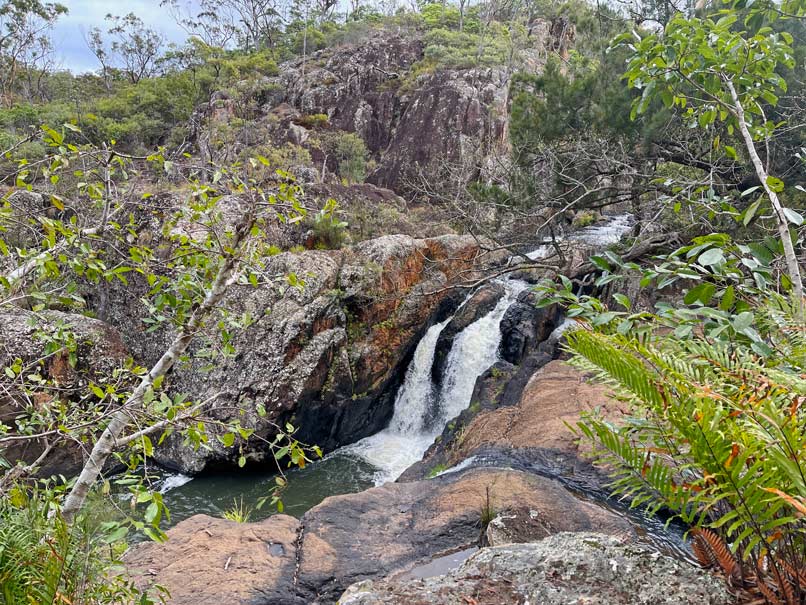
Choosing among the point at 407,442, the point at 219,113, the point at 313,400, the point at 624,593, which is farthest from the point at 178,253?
the point at 219,113

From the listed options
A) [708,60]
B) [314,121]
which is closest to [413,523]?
[708,60]

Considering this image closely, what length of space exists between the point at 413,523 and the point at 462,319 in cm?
849

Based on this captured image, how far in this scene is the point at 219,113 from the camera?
79.7 feet

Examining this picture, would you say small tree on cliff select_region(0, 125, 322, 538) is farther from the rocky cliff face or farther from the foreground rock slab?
the rocky cliff face

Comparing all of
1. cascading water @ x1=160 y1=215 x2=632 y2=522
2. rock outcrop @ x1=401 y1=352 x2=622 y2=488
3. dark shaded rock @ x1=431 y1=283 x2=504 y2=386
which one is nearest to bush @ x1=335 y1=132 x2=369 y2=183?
dark shaded rock @ x1=431 y1=283 x2=504 y2=386

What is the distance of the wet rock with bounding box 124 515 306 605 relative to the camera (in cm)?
328

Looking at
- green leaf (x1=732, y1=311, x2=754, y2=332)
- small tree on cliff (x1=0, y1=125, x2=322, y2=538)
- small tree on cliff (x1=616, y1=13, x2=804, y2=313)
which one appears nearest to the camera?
green leaf (x1=732, y1=311, x2=754, y2=332)

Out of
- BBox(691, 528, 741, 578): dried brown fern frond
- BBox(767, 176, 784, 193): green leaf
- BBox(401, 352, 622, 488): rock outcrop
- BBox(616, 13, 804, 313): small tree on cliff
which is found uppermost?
BBox(616, 13, 804, 313): small tree on cliff

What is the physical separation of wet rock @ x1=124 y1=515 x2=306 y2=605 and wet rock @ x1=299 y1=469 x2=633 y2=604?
0.56ft

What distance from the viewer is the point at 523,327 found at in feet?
37.4

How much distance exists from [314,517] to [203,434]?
2.42 meters

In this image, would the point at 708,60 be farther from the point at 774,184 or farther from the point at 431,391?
the point at 431,391

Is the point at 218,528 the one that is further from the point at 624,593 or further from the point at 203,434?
the point at 624,593

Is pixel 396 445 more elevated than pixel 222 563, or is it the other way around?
pixel 222 563
